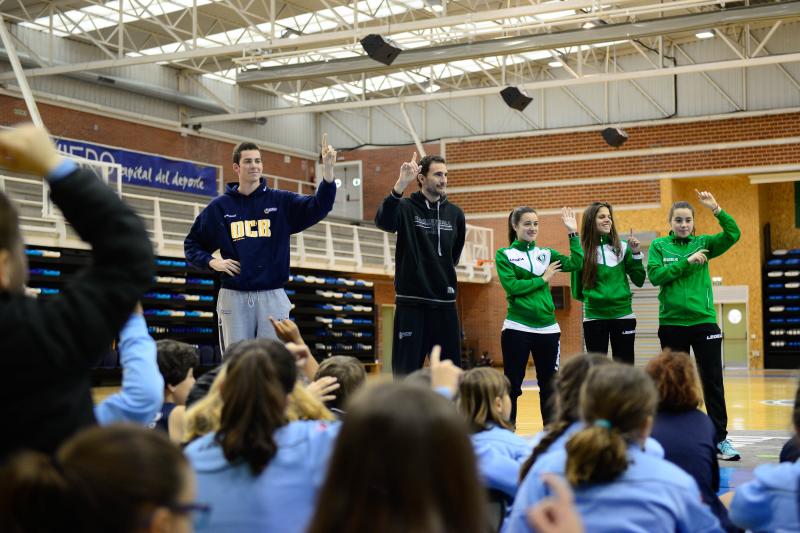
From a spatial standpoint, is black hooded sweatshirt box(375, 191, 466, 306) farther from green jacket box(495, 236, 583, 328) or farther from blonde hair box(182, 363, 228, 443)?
blonde hair box(182, 363, 228, 443)

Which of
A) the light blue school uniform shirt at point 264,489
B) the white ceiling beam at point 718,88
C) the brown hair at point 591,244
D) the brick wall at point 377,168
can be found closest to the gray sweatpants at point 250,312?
the brown hair at point 591,244

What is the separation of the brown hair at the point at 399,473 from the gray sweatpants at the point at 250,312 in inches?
163

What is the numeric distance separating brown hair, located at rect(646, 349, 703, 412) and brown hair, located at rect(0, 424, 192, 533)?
238cm

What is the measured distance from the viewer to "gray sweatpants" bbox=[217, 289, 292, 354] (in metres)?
5.55

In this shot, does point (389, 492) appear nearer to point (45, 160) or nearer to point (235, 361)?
point (45, 160)

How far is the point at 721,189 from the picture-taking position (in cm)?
2314

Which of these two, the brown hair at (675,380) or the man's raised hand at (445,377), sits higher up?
the man's raised hand at (445,377)

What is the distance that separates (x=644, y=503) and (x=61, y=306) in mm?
1465

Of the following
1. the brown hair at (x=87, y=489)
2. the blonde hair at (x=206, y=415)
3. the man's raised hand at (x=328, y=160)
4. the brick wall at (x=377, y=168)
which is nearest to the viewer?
the brown hair at (x=87, y=489)

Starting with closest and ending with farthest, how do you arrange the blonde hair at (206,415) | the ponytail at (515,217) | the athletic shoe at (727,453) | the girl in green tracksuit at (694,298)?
the blonde hair at (206,415) < the athletic shoe at (727,453) < the girl in green tracksuit at (694,298) < the ponytail at (515,217)

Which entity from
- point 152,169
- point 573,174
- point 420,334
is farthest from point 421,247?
point 573,174

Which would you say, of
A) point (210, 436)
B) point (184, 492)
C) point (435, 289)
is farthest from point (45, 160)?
point (435, 289)

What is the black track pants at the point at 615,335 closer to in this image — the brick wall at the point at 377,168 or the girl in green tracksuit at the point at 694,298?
the girl in green tracksuit at the point at 694,298

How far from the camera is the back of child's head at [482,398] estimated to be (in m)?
3.43
